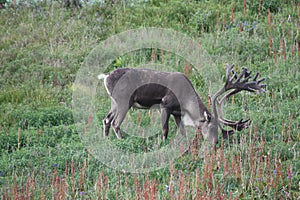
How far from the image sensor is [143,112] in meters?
10.5

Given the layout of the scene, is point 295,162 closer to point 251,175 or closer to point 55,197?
point 251,175

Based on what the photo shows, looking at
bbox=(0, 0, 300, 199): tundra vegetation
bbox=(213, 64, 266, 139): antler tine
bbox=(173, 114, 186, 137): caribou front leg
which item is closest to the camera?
bbox=(0, 0, 300, 199): tundra vegetation

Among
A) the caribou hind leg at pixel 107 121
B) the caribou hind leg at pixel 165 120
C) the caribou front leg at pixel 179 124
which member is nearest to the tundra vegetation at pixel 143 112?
the caribou hind leg at pixel 107 121

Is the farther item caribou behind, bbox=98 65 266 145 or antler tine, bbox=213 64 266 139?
caribou behind, bbox=98 65 266 145

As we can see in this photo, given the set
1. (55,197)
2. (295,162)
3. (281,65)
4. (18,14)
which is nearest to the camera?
(55,197)

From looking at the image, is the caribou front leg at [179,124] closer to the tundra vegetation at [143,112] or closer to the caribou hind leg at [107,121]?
the tundra vegetation at [143,112]

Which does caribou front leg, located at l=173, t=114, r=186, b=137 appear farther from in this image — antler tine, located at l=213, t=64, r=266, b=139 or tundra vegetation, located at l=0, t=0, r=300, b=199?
antler tine, located at l=213, t=64, r=266, b=139

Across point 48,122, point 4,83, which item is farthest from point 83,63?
point 48,122

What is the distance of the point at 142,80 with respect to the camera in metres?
9.55

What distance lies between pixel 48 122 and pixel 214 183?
3.85 m

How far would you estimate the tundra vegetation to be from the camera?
7461 millimetres

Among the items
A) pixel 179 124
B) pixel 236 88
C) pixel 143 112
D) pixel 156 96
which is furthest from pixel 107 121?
pixel 236 88

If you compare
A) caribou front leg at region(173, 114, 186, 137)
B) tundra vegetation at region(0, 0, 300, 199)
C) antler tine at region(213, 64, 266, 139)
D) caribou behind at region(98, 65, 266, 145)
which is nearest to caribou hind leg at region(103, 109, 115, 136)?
caribou behind at region(98, 65, 266, 145)

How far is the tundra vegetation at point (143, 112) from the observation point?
24.5 feet
